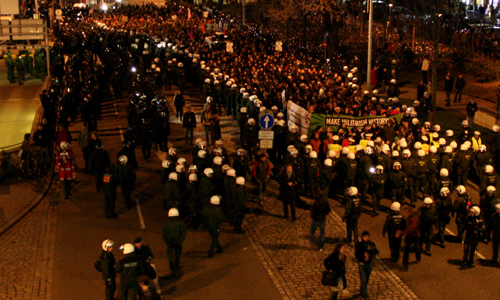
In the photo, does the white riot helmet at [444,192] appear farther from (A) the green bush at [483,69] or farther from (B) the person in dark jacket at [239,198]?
(A) the green bush at [483,69]

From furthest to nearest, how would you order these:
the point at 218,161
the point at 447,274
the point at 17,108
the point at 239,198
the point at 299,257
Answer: the point at 17,108, the point at 218,161, the point at 239,198, the point at 299,257, the point at 447,274

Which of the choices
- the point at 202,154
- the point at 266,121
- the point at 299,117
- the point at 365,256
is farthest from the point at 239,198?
the point at 299,117

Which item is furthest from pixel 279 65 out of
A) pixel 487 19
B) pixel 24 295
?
pixel 487 19

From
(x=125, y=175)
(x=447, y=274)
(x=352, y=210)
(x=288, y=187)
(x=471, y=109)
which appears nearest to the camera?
(x=447, y=274)

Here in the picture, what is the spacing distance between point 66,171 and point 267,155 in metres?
5.29

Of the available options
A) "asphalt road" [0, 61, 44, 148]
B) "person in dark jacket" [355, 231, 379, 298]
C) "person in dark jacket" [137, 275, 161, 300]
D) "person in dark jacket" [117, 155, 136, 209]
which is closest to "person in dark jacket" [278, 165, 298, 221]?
"person in dark jacket" [117, 155, 136, 209]

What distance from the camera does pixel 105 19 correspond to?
44656 millimetres

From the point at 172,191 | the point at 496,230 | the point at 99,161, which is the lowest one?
the point at 496,230

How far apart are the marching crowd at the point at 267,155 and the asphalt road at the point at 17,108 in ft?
6.28

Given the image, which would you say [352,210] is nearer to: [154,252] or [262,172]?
[262,172]

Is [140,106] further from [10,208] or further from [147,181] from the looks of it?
[10,208]

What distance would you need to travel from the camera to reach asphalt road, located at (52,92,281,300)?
1183cm

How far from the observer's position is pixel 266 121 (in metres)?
18.0

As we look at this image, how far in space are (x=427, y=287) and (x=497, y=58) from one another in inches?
1132
